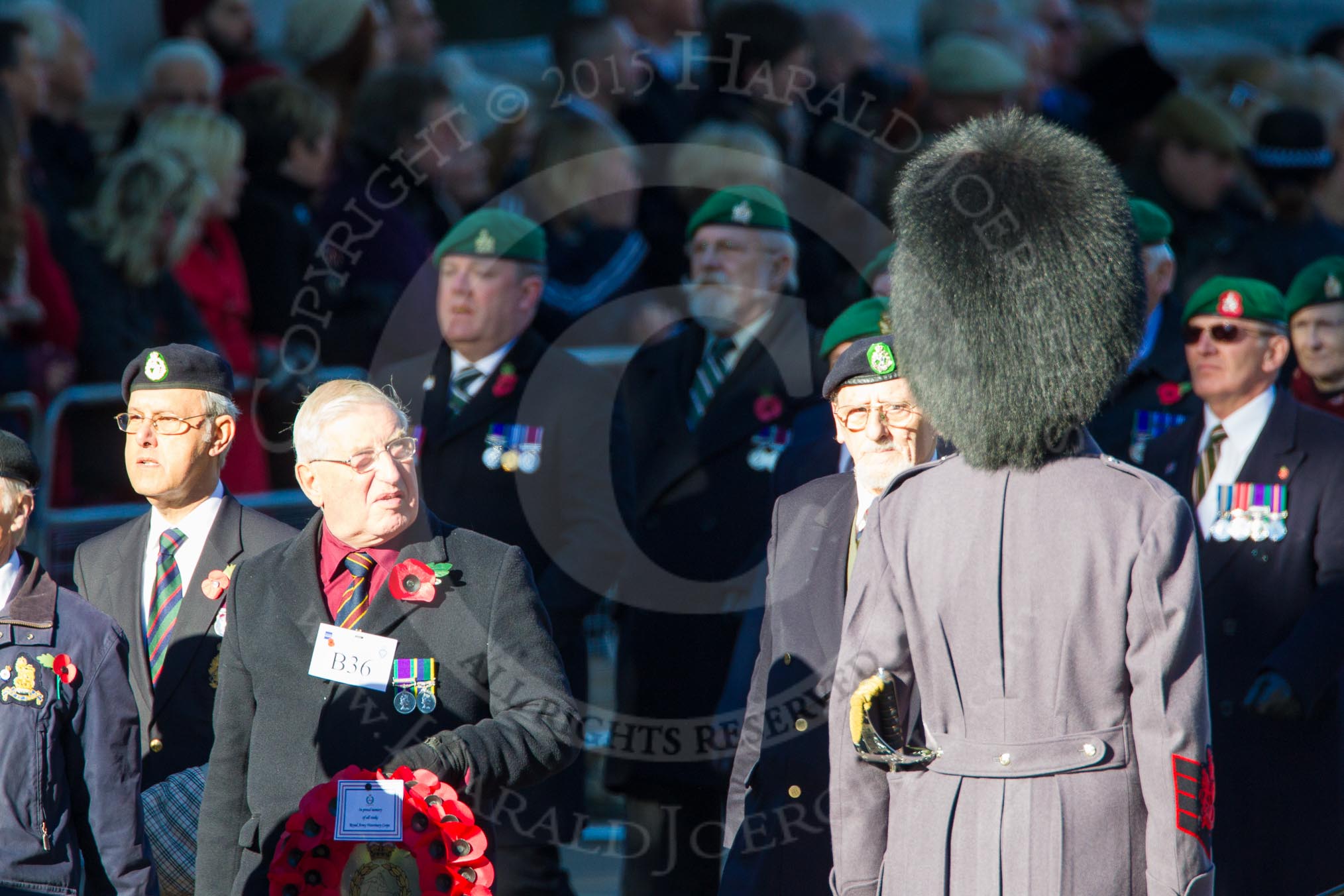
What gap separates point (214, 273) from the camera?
7168 mm

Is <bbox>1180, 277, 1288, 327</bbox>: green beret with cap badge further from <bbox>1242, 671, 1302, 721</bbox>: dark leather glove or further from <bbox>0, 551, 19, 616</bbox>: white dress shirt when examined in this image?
<bbox>0, 551, 19, 616</bbox>: white dress shirt

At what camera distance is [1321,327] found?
5.82m

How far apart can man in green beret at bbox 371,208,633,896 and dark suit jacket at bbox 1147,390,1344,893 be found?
1.74 meters

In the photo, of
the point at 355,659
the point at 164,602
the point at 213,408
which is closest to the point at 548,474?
the point at 213,408

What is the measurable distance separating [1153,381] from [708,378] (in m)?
1.44

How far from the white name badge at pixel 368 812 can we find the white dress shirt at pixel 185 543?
1115 mm

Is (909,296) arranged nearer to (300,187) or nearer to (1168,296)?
(1168,296)

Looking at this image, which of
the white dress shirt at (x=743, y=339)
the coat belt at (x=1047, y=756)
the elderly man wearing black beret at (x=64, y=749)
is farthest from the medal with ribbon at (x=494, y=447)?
the coat belt at (x=1047, y=756)

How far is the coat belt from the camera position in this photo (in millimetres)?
3020

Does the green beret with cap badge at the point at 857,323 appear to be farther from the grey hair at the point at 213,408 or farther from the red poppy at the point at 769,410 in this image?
the grey hair at the point at 213,408

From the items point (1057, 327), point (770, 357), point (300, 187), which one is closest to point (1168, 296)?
point (770, 357)

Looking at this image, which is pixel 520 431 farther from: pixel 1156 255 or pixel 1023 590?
pixel 1023 590

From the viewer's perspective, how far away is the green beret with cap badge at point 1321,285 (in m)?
5.77

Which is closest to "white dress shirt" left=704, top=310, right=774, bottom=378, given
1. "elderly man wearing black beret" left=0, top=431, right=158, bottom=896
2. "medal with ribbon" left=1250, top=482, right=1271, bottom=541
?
"medal with ribbon" left=1250, top=482, right=1271, bottom=541
